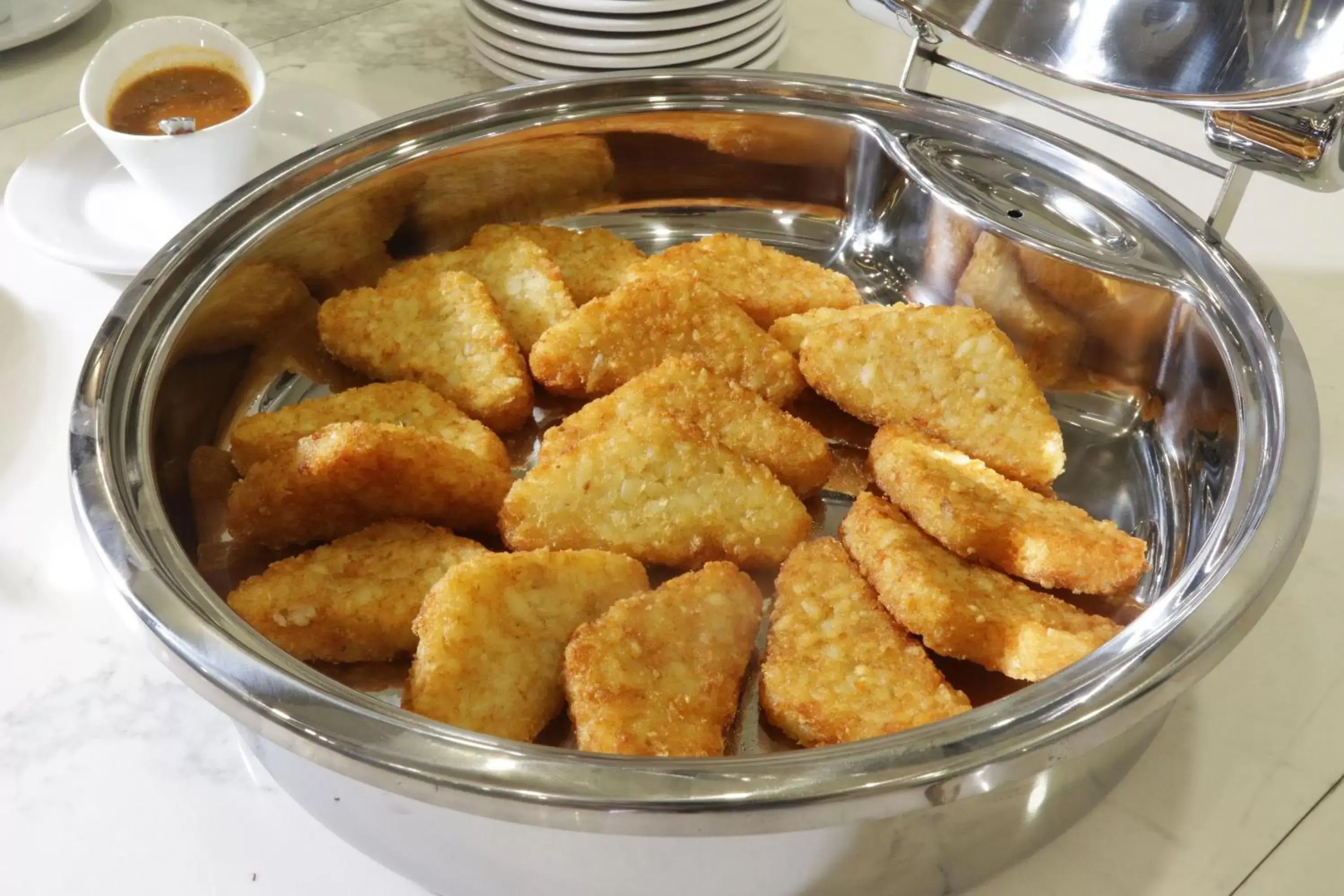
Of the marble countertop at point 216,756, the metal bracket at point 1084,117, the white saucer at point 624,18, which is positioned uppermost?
the metal bracket at point 1084,117

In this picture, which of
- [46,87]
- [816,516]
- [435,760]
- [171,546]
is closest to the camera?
[435,760]

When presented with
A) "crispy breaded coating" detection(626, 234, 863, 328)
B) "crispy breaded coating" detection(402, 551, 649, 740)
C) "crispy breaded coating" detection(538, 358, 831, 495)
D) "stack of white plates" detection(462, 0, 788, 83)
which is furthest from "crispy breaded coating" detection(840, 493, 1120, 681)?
"stack of white plates" detection(462, 0, 788, 83)

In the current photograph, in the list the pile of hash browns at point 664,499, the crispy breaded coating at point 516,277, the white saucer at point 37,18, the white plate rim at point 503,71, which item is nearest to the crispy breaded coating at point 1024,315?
the pile of hash browns at point 664,499

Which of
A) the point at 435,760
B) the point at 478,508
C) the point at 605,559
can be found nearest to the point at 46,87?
the point at 478,508

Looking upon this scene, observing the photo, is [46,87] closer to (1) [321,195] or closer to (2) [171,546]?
(1) [321,195]

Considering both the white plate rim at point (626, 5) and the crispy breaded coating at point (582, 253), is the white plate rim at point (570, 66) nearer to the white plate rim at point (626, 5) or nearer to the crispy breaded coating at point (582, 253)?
the white plate rim at point (626, 5)

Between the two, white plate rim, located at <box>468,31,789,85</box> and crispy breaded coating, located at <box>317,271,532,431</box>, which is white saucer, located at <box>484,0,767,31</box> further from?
crispy breaded coating, located at <box>317,271,532,431</box>
